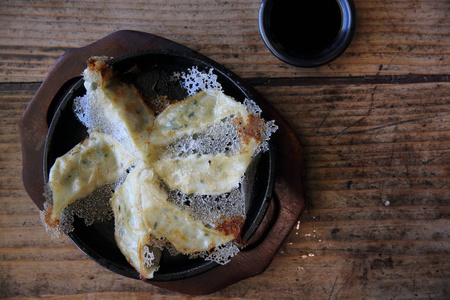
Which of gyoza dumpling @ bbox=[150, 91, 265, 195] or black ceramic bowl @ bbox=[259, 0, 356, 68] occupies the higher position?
black ceramic bowl @ bbox=[259, 0, 356, 68]

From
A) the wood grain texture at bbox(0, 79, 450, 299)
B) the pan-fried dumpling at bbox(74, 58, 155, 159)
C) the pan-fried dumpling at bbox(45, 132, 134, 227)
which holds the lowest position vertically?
the wood grain texture at bbox(0, 79, 450, 299)

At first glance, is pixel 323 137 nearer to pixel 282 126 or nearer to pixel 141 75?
pixel 282 126

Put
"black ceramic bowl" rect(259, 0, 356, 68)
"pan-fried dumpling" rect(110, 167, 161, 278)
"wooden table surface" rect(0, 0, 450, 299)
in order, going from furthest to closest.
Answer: "wooden table surface" rect(0, 0, 450, 299), "black ceramic bowl" rect(259, 0, 356, 68), "pan-fried dumpling" rect(110, 167, 161, 278)

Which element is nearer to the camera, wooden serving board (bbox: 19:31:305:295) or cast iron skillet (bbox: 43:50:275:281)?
cast iron skillet (bbox: 43:50:275:281)

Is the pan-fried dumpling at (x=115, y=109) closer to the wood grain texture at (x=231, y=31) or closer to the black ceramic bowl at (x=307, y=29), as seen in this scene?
the wood grain texture at (x=231, y=31)

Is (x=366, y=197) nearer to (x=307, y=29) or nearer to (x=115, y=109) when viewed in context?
(x=307, y=29)

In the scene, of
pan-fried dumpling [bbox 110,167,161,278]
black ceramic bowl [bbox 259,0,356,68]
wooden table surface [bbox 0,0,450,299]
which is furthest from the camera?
wooden table surface [bbox 0,0,450,299]

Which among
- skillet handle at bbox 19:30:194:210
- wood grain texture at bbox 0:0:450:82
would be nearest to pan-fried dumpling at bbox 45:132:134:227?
skillet handle at bbox 19:30:194:210

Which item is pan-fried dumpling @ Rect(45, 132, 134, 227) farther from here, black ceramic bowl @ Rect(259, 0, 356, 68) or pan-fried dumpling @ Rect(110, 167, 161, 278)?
black ceramic bowl @ Rect(259, 0, 356, 68)
